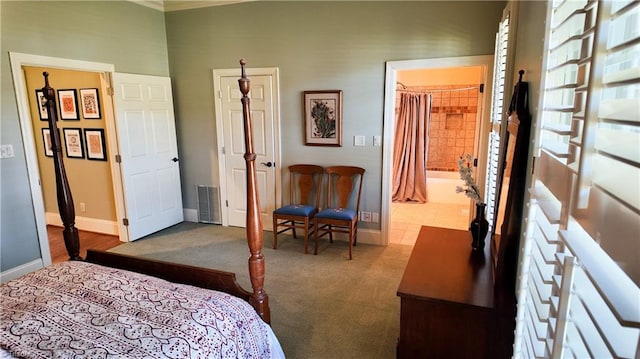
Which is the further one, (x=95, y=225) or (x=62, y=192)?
(x=95, y=225)

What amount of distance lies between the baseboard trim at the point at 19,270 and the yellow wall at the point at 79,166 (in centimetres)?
128

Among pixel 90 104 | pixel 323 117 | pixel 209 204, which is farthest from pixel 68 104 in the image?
pixel 323 117

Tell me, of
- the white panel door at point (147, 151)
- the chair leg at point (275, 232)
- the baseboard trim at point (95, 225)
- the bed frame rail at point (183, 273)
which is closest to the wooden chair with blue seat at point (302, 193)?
the chair leg at point (275, 232)

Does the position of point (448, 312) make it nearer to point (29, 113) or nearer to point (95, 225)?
point (29, 113)

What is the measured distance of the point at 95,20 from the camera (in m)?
3.90

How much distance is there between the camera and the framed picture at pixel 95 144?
4.50 meters

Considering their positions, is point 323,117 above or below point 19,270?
above

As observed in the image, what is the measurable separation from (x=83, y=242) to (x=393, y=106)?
13.8 feet

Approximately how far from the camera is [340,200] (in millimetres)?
4305

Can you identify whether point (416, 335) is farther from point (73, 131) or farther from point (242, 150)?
point (73, 131)

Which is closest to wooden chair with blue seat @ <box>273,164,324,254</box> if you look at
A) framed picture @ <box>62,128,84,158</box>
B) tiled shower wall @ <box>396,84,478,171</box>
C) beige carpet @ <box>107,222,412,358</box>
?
beige carpet @ <box>107,222,412,358</box>

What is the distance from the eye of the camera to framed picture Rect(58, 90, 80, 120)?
454cm

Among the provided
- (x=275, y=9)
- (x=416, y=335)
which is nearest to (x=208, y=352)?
(x=416, y=335)

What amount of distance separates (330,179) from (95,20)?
3.22 meters
